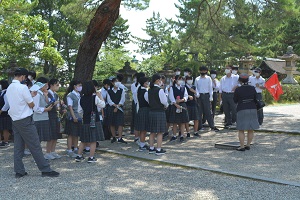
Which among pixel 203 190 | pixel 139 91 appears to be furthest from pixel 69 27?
pixel 203 190

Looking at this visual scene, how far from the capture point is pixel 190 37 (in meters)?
13.9

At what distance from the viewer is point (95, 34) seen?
1026cm

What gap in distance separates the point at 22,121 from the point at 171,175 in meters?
2.41

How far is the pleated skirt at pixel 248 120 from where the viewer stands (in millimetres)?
7652

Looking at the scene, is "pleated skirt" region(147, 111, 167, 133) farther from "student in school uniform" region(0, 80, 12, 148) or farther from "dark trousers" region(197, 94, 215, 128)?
"student in school uniform" region(0, 80, 12, 148)

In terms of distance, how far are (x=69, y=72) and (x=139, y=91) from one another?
2055 centimetres

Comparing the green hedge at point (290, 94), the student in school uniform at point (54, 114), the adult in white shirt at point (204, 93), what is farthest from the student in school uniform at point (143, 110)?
the green hedge at point (290, 94)

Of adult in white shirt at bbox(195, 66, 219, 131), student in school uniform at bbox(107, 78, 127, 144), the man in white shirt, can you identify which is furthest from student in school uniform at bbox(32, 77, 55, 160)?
adult in white shirt at bbox(195, 66, 219, 131)

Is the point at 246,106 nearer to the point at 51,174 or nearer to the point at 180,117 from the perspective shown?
the point at 180,117

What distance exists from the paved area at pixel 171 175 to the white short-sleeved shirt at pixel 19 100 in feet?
3.25

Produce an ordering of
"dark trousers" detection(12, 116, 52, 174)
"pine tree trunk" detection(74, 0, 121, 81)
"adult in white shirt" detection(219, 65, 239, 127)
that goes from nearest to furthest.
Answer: "dark trousers" detection(12, 116, 52, 174) → "pine tree trunk" detection(74, 0, 121, 81) → "adult in white shirt" detection(219, 65, 239, 127)

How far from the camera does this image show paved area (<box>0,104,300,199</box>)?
194 inches

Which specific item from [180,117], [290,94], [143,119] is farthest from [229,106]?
[290,94]

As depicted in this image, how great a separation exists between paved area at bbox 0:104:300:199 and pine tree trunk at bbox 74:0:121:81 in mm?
2887
